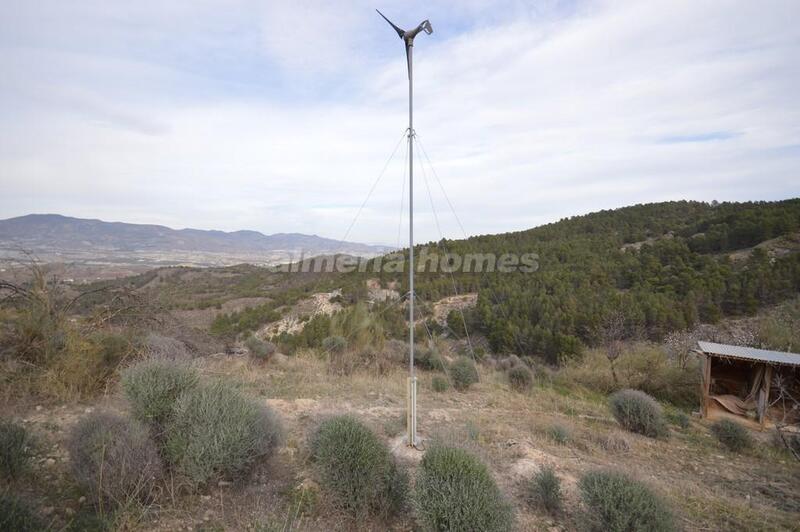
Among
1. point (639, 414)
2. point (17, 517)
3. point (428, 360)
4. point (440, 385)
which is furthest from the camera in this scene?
point (428, 360)

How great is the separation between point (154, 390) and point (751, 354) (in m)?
11.3

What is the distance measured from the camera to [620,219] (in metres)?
29.4

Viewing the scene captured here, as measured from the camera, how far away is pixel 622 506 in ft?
9.71

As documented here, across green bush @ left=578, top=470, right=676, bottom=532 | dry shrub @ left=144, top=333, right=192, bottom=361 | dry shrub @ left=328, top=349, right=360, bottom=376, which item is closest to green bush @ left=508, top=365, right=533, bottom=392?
dry shrub @ left=328, top=349, right=360, bottom=376

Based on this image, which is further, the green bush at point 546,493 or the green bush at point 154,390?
the green bush at point 154,390

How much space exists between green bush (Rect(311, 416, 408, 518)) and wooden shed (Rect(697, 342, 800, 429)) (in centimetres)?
859

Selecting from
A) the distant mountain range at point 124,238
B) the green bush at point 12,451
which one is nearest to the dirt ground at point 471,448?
the green bush at point 12,451

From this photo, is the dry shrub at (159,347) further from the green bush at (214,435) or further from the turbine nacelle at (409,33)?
the turbine nacelle at (409,33)

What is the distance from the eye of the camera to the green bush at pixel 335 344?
10.9m

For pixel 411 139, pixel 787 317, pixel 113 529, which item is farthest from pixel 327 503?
pixel 787 317

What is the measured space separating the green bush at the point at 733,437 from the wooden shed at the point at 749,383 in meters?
2.13

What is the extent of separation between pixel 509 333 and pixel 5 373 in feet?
49.0

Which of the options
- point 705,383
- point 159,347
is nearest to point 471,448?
point 159,347

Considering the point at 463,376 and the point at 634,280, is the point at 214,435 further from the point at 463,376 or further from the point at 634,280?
the point at 634,280
